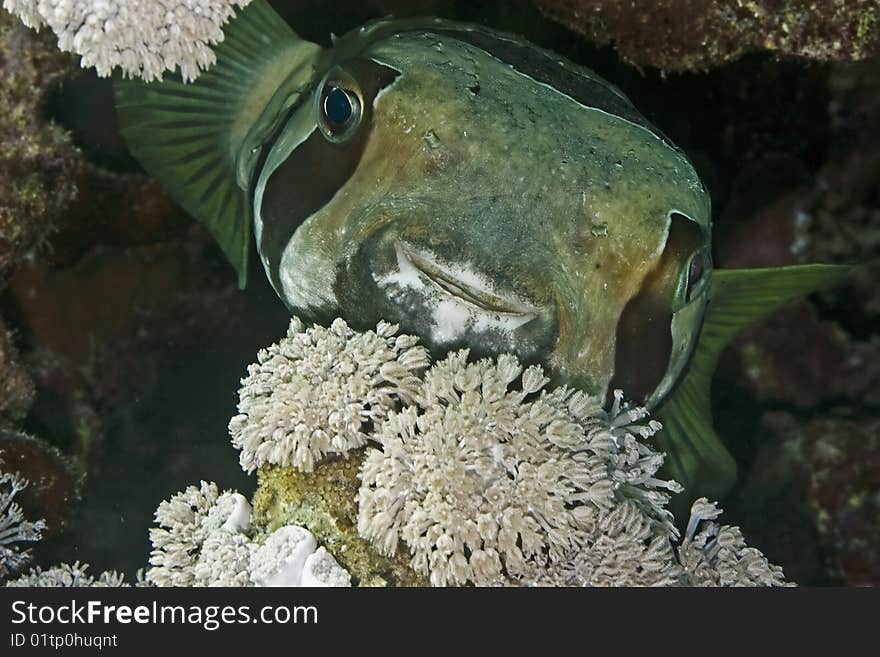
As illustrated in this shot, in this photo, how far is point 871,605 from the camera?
237cm

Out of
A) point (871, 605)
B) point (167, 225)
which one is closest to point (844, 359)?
point (871, 605)

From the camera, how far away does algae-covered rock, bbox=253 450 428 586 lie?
1.93 meters

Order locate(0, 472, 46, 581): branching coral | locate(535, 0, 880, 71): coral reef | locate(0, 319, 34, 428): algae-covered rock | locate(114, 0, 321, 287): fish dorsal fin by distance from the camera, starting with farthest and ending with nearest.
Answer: locate(0, 319, 34, 428): algae-covered rock
locate(114, 0, 321, 287): fish dorsal fin
locate(0, 472, 46, 581): branching coral
locate(535, 0, 880, 71): coral reef

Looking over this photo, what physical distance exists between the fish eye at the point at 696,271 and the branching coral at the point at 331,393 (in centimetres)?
73

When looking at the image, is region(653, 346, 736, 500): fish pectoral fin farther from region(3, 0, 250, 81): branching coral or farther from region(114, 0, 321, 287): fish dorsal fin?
region(3, 0, 250, 81): branching coral

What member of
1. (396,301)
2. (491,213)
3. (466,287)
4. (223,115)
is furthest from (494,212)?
(223,115)

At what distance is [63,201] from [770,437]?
357cm

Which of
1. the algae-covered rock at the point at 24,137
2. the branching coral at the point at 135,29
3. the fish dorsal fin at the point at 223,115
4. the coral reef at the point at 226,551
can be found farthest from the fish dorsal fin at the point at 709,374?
the algae-covered rock at the point at 24,137

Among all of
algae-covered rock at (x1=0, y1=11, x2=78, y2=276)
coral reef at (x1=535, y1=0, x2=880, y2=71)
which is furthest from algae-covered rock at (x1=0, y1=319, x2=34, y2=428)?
coral reef at (x1=535, y1=0, x2=880, y2=71)

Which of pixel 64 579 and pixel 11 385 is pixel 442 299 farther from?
pixel 11 385

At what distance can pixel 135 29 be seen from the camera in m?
2.30

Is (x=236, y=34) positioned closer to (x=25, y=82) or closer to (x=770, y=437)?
(x=25, y=82)

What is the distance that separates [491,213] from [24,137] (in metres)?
2.00

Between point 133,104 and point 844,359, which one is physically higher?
point 133,104
